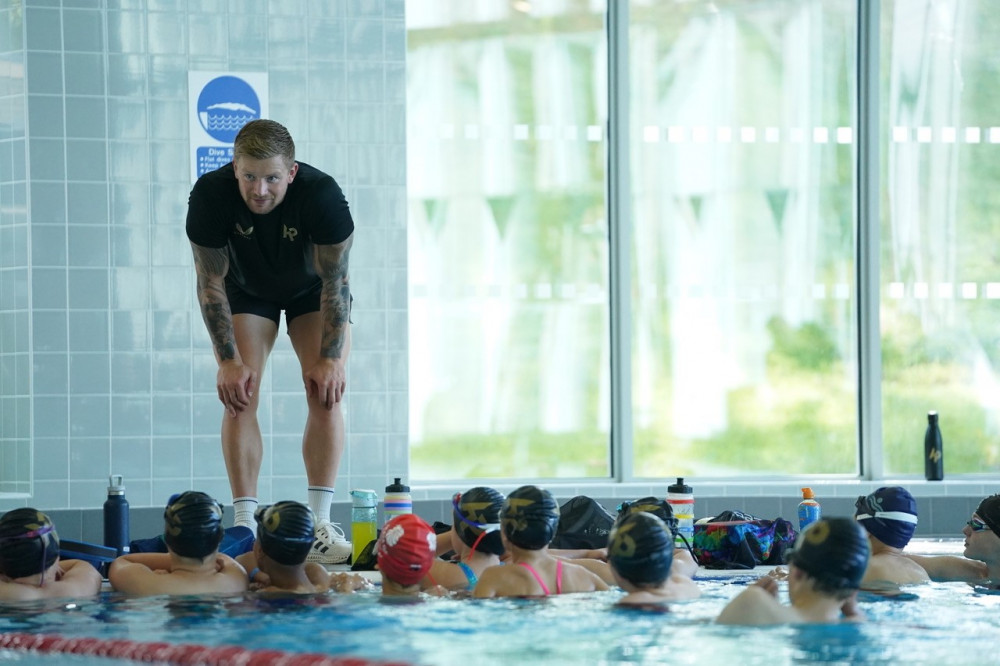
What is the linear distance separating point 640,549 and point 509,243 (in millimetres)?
5137

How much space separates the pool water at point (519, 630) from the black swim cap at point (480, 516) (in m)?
0.52

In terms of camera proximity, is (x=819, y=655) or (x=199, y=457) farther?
(x=199, y=457)

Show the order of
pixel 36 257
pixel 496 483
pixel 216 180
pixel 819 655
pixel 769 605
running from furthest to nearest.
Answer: pixel 496 483 < pixel 36 257 < pixel 216 180 < pixel 769 605 < pixel 819 655

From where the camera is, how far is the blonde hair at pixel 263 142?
5.89m

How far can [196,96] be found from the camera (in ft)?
28.0

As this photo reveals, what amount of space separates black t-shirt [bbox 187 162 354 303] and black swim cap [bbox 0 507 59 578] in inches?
64.0

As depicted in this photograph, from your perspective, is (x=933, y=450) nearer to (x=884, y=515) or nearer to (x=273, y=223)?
(x=884, y=515)

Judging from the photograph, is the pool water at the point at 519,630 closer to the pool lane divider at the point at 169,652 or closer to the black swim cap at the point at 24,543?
the pool lane divider at the point at 169,652

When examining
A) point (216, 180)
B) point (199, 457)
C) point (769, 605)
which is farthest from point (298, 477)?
point (769, 605)

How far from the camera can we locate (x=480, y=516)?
558 centimetres

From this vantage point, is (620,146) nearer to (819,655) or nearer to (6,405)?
(6,405)

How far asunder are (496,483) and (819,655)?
5554 mm

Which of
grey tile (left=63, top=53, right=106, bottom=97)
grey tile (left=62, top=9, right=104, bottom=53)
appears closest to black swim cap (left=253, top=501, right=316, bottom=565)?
grey tile (left=63, top=53, right=106, bottom=97)

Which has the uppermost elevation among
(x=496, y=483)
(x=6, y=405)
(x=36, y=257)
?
(x=36, y=257)
